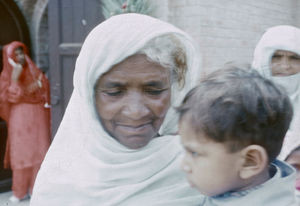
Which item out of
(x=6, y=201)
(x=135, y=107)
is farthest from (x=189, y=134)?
(x=6, y=201)

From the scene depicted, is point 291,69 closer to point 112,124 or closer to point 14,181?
point 112,124

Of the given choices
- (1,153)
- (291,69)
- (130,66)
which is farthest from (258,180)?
(1,153)

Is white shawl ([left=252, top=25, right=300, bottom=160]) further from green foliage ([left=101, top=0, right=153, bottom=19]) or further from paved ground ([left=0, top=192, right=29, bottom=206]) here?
paved ground ([left=0, top=192, right=29, bottom=206])

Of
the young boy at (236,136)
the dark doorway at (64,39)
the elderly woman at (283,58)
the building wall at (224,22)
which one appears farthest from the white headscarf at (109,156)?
the building wall at (224,22)

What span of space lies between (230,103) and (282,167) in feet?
1.11

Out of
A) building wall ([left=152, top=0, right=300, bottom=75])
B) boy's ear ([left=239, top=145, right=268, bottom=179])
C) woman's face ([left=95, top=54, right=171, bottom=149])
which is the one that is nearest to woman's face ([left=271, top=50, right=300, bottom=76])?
building wall ([left=152, top=0, right=300, bottom=75])

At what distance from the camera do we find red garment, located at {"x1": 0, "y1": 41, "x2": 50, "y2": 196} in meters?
4.77

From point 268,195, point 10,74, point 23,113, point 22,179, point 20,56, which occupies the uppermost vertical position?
point 268,195

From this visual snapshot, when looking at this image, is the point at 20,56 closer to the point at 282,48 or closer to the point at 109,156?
the point at 282,48

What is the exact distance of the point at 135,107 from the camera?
1.34m

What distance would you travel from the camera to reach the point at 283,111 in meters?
1.09

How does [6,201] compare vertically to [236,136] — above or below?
below

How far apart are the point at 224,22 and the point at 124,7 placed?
164cm

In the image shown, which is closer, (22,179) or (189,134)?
(189,134)
